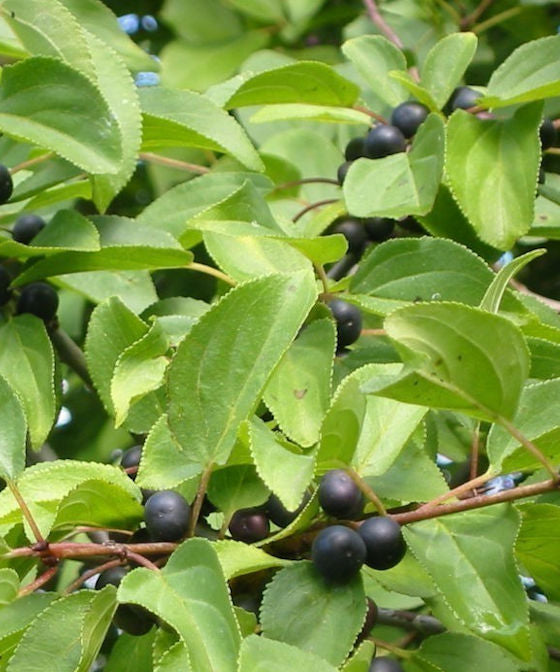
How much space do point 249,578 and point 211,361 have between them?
16 centimetres

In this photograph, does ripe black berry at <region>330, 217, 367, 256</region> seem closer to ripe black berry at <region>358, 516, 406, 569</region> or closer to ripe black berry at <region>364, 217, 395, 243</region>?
ripe black berry at <region>364, 217, 395, 243</region>

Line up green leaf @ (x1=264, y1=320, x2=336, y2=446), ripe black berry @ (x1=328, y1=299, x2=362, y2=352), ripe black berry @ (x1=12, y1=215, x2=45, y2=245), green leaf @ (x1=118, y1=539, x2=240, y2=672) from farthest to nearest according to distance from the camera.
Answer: ripe black berry @ (x1=12, y1=215, x2=45, y2=245) → ripe black berry @ (x1=328, y1=299, x2=362, y2=352) → green leaf @ (x1=264, y1=320, x2=336, y2=446) → green leaf @ (x1=118, y1=539, x2=240, y2=672)

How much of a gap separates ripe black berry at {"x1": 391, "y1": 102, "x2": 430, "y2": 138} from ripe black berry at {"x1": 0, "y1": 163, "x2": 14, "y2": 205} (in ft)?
1.29

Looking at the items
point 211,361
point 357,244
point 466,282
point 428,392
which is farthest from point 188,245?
point 428,392

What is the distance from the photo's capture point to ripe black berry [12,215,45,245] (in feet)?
3.86

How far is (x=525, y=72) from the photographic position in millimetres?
1270

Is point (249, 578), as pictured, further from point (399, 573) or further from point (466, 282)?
point (466, 282)

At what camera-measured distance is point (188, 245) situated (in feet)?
4.02

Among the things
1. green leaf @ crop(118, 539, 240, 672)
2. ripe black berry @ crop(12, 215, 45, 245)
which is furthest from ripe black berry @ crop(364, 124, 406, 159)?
green leaf @ crop(118, 539, 240, 672)

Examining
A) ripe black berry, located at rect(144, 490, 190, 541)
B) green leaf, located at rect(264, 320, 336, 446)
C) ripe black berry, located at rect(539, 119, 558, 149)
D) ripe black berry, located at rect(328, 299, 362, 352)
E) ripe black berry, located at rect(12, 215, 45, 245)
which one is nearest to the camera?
ripe black berry, located at rect(144, 490, 190, 541)

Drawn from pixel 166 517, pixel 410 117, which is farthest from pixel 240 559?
pixel 410 117

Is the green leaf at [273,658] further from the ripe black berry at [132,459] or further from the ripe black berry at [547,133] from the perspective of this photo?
the ripe black berry at [547,133]

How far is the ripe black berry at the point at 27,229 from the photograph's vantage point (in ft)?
3.86

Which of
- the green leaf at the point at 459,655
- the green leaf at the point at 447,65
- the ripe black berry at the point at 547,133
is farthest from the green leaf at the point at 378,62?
the green leaf at the point at 459,655
